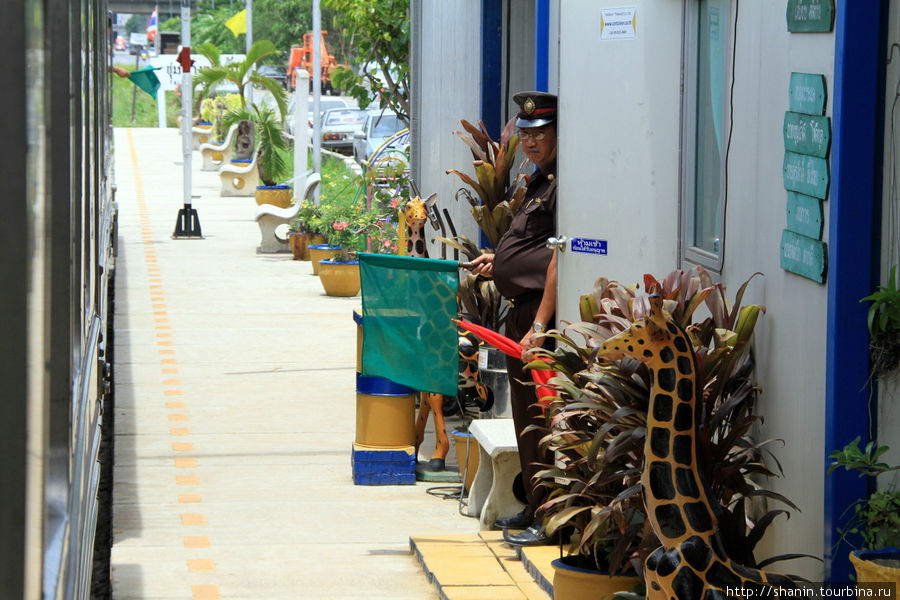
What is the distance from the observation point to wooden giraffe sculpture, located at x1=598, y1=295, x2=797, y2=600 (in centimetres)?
378

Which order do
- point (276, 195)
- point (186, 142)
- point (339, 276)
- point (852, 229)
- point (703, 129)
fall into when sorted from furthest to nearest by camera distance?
point (276, 195) < point (186, 142) < point (339, 276) < point (703, 129) < point (852, 229)

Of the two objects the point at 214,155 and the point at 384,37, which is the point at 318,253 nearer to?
the point at 384,37

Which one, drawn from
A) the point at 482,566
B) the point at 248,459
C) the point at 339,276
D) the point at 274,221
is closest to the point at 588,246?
the point at 482,566

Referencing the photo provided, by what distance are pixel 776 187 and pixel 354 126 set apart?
2932 cm

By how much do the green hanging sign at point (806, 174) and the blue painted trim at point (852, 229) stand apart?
0.05 meters

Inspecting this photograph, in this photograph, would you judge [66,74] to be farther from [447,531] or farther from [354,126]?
[354,126]

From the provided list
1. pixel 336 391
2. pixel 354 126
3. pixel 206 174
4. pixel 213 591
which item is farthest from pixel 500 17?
pixel 354 126

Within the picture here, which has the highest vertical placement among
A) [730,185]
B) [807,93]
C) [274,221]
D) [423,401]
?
[807,93]

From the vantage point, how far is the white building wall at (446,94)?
8.98 m

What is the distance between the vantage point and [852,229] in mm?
3652

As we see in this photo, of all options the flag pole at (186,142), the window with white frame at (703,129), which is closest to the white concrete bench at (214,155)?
the flag pole at (186,142)

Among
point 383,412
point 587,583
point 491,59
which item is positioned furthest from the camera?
point 491,59

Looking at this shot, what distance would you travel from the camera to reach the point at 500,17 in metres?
8.76

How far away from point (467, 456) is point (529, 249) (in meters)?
1.32
